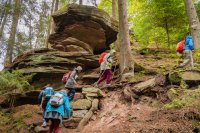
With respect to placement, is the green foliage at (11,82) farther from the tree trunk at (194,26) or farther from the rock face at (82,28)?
the tree trunk at (194,26)

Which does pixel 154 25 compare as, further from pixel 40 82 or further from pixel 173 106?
pixel 173 106

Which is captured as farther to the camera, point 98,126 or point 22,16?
point 22,16

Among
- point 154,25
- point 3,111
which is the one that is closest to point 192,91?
point 3,111

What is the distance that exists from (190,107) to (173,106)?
629 mm

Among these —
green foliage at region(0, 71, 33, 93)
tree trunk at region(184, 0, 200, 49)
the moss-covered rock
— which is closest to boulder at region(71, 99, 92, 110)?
green foliage at region(0, 71, 33, 93)

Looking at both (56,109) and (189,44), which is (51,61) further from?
(189,44)

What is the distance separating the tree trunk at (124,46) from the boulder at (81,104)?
102 inches

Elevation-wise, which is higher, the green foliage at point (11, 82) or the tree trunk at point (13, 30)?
the tree trunk at point (13, 30)

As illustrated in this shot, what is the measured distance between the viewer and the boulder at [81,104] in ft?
31.9

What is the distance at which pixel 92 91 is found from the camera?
1073 cm

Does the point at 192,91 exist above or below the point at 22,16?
below

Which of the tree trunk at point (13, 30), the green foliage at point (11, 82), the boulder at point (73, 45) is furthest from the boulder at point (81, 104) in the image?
the tree trunk at point (13, 30)

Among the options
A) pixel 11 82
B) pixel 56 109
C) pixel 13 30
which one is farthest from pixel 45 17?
pixel 56 109

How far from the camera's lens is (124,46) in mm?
11844
